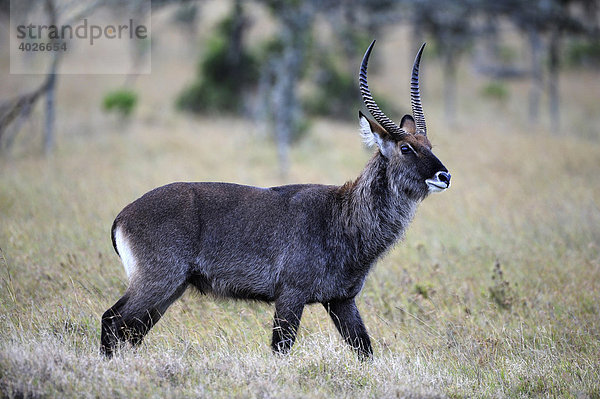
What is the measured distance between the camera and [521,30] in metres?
12.7

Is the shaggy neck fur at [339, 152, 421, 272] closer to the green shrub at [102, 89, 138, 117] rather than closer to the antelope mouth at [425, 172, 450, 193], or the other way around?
the antelope mouth at [425, 172, 450, 193]

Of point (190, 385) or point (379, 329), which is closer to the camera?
point (190, 385)

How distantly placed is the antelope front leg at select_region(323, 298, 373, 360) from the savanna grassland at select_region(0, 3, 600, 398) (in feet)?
0.39

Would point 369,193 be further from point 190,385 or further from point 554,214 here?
point 554,214

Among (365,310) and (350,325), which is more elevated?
(350,325)

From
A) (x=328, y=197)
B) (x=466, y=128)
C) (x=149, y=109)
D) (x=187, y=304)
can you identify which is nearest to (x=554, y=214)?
(x=328, y=197)

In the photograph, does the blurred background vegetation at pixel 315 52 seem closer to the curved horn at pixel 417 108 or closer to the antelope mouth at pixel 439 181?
the curved horn at pixel 417 108

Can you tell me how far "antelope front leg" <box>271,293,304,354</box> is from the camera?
4.30m

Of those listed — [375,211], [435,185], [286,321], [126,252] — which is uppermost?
[435,185]

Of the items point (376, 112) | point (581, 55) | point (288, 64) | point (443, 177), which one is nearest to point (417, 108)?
point (376, 112)

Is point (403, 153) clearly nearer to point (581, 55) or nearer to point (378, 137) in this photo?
point (378, 137)

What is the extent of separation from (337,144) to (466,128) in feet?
18.8

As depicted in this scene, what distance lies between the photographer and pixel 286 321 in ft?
14.1

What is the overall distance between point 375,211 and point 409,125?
944mm
